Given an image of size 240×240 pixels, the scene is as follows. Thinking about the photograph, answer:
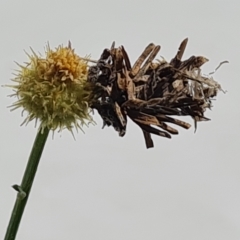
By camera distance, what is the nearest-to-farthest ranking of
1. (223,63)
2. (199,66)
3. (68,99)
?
(68,99) < (199,66) < (223,63)

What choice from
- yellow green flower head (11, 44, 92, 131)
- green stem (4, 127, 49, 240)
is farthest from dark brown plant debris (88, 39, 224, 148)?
green stem (4, 127, 49, 240)

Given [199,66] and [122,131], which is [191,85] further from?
[122,131]

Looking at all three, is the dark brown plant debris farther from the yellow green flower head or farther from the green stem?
the green stem

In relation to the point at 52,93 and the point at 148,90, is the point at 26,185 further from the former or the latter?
the point at 148,90

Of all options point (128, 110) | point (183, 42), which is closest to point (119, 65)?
point (128, 110)

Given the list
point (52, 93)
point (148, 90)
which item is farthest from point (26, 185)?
point (148, 90)

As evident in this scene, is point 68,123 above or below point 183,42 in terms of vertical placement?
below

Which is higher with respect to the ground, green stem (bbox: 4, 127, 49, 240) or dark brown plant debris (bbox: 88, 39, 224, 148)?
dark brown plant debris (bbox: 88, 39, 224, 148)
